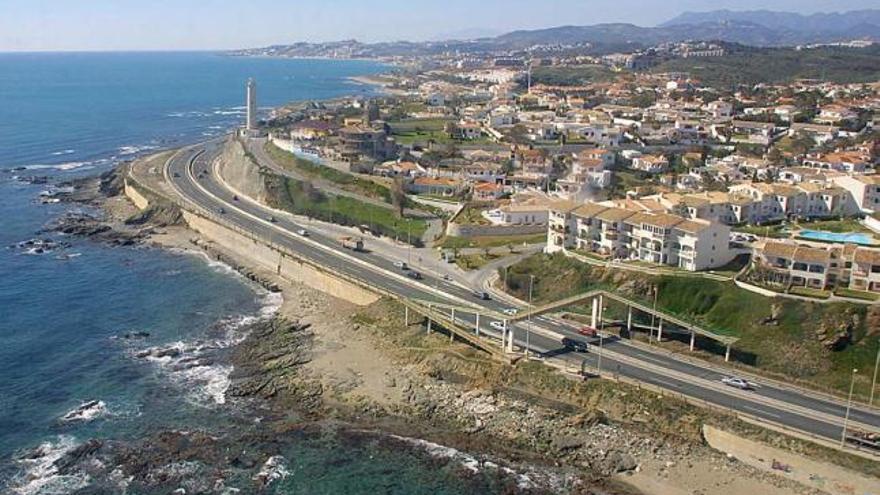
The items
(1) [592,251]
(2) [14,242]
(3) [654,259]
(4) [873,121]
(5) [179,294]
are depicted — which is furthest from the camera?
(4) [873,121]

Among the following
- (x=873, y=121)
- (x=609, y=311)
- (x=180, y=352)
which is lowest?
(x=180, y=352)

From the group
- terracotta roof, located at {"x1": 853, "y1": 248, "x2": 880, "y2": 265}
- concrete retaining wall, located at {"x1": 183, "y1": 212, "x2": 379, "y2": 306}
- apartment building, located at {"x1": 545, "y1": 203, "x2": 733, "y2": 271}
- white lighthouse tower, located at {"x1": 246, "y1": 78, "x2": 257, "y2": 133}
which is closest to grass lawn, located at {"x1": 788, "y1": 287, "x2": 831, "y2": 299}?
terracotta roof, located at {"x1": 853, "y1": 248, "x2": 880, "y2": 265}

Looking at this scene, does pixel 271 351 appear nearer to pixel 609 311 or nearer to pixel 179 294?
pixel 179 294

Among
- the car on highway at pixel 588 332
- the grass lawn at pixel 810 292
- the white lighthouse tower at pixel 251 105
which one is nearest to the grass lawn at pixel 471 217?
the car on highway at pixel 588 332

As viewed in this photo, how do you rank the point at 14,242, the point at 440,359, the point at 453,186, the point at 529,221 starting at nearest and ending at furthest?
the point at 440,359
the point at 529,221
the point at 14,242
the point at 453,186

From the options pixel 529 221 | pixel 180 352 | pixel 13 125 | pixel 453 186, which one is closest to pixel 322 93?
pixel 13 125

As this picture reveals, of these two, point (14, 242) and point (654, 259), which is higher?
point (654, 259)

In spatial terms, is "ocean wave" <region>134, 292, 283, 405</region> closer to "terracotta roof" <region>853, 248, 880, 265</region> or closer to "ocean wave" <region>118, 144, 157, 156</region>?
"terracotta roof" <region>853, 248, 880, 265</region>

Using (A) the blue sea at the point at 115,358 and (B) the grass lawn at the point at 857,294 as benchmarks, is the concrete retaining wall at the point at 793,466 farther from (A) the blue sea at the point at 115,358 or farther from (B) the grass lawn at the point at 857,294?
(B) the grass lawn at the point at 857,294
